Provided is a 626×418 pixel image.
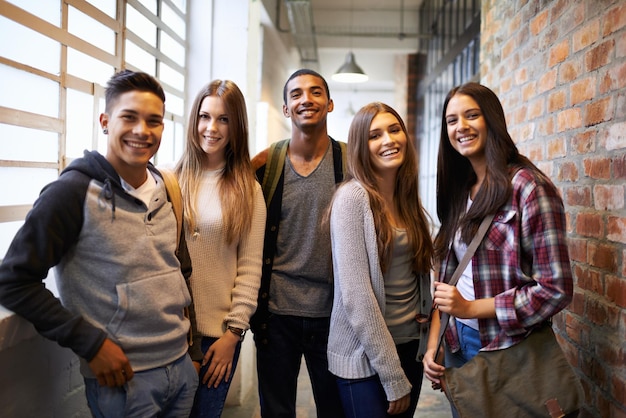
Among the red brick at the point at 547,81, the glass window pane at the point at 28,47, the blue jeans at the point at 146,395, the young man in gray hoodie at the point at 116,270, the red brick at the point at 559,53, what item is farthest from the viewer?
the red brick at the point at 547,81

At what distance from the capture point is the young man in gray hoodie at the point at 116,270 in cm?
107

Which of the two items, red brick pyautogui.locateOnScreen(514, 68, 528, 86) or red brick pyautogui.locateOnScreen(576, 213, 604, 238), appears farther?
red brick pyautogui.locateOnScreen(514, 68, 528, 86)

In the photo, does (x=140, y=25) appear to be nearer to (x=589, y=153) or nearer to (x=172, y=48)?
(x=172, y=48)

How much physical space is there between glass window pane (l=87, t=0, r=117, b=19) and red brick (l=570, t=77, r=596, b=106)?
1743mm

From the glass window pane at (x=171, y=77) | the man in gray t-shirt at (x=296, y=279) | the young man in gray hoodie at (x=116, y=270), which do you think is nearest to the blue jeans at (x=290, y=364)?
the man in gray t-shirt at (x=296, y=279)

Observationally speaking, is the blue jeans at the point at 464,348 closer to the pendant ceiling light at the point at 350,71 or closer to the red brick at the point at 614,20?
the red brick at the point at 614,20

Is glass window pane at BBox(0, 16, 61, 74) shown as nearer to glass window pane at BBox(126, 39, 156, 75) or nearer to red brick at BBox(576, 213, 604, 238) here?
glass window pane at BBox(126, 39, 156, 75)

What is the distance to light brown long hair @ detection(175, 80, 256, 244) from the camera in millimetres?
1608

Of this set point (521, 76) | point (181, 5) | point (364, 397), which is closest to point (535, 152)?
point (521, 76)

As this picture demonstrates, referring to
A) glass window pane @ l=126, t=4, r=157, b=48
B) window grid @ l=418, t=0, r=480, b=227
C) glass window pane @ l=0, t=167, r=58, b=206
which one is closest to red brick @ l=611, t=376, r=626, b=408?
glass window pane @ l=0, t=167, r=58, b=206

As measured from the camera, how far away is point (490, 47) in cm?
263

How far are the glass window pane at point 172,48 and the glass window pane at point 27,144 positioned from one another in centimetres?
119

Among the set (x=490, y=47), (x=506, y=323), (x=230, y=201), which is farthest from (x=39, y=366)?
(x=490, y=47)

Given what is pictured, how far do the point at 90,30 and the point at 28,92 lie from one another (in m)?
0.49
